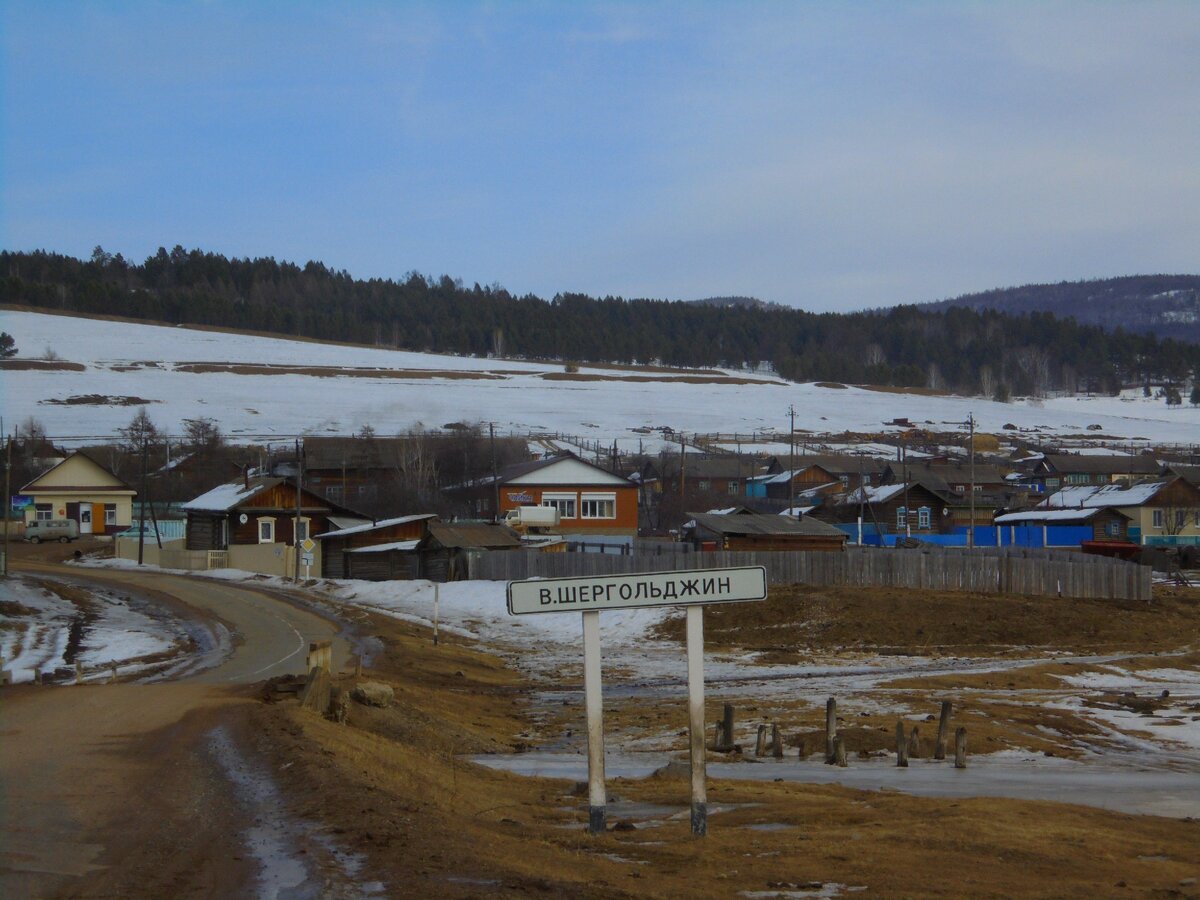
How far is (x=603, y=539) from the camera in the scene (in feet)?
253

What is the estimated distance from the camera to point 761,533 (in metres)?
63.8

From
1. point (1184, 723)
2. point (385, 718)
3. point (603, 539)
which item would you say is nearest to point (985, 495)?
point (603, 539)

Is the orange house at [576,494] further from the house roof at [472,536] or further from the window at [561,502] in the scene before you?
the house roof at [472,536]

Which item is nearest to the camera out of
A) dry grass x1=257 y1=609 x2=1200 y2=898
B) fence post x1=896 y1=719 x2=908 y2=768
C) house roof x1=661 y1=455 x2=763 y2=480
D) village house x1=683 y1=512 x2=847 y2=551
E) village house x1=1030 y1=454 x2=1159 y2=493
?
dry grass x1=257 y1=609 x2=1200 y2=898

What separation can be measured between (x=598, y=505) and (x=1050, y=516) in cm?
3010

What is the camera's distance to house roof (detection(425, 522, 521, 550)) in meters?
57.3

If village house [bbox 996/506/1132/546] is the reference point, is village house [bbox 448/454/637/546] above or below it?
above

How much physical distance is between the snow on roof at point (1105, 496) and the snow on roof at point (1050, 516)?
1291 millimetres

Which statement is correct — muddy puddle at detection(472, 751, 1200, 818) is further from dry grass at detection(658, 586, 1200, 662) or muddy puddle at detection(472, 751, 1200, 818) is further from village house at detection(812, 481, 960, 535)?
village house at detection(812, 481, 960, 535)

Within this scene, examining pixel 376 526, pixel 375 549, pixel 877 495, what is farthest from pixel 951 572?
pixel 877 495

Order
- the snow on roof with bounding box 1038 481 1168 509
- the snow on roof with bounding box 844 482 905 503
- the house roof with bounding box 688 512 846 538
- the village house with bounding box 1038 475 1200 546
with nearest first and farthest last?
the house roof with bounding box 688 512 846 538, the village house with bounding box 1038 475 1200 546, the snow on roof with bounding box 1038 481 1168 509, the snow on roof with bounding box 844 482 905 503

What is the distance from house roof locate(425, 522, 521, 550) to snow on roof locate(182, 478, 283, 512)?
584 inches

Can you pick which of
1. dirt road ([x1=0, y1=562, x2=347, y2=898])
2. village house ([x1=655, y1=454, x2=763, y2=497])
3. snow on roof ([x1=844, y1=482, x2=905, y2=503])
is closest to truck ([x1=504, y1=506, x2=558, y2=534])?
snow on roof ([x1=844, y1=482, x2=905, y2=503])

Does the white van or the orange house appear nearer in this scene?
the orange house
